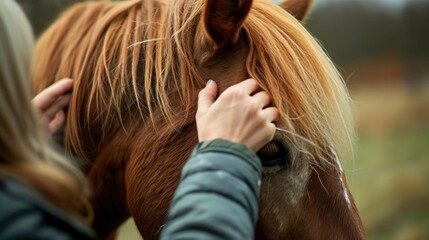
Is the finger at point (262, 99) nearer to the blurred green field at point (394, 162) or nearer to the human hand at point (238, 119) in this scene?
the human hand at point (238, 119)

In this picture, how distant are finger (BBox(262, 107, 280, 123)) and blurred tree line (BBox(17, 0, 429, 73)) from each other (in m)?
6.25

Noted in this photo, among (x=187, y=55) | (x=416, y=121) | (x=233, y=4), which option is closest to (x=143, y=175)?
(x=187, y=55)

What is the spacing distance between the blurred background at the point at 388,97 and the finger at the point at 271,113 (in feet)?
19.5

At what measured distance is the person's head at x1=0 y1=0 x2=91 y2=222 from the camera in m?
1.05

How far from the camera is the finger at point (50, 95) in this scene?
1859 mm

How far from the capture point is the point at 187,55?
1741mm

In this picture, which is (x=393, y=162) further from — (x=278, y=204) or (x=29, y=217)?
(x=29, y=217)

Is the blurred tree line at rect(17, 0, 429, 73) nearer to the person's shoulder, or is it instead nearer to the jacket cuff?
the jacket cuff

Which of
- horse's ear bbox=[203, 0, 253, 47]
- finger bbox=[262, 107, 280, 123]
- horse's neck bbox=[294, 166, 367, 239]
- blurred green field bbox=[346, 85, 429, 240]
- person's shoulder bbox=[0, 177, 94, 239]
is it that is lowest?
blurred green field bbox=[346, 85, 429, 240]

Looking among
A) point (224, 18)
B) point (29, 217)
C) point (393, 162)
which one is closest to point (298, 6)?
point (224, 18)

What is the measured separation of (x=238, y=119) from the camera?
136 cm

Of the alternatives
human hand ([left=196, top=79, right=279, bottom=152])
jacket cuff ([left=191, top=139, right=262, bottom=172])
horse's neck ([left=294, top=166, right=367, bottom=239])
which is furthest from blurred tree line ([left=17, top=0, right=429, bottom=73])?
jacket cuff ([left=191, top=139, right=262, bottom=172])

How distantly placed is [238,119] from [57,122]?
28.7 inches

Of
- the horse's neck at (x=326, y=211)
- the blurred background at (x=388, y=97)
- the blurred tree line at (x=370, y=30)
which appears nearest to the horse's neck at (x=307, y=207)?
the horse's neck at (x=326, y=211)
